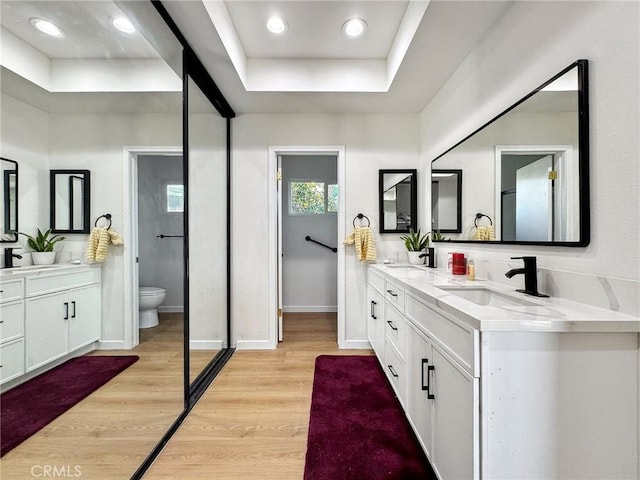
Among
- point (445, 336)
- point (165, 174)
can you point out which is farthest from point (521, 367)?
point (165, 174)

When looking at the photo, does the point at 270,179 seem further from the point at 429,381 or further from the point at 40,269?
the point at 429,381

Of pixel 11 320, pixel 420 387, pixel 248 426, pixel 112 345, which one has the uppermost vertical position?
pixel 11 320

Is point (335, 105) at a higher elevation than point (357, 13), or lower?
lower

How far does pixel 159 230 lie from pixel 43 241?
674 mm

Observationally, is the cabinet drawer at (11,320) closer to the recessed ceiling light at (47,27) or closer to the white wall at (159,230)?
the white wall at (159,230)

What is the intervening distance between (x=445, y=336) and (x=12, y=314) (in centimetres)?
138

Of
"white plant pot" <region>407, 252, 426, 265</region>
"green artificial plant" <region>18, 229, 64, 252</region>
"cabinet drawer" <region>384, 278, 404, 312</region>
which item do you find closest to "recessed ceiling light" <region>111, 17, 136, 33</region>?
"green artificial plant" <region>18, 229, 64, 252</region>

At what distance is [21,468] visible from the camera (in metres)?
0.77

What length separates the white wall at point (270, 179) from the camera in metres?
2.74

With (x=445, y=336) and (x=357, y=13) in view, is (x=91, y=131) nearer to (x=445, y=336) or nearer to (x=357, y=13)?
(x=445, y=336)

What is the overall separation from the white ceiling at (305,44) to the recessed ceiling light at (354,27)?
4cm

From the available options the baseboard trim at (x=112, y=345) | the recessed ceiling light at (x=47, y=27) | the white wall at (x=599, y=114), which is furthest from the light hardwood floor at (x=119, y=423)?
the white wall at (x=599, y=114)

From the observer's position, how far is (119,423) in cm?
119

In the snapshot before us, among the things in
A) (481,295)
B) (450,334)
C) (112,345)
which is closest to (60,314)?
(112,345)
